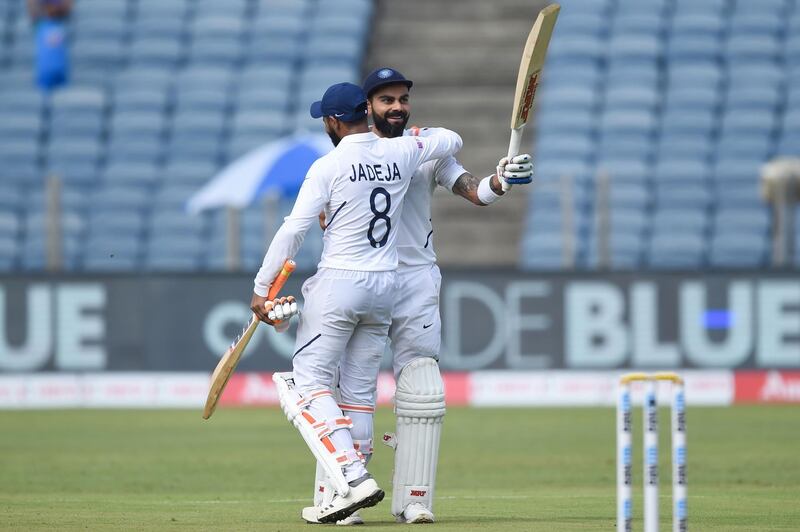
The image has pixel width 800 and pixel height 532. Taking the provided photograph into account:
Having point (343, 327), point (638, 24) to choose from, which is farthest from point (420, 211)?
point (638, 24)

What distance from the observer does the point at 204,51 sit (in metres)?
20.8

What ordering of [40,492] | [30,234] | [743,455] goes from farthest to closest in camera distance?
[30,234], [743,455], [40,492]

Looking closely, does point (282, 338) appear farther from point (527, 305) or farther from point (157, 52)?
point (157, 52)

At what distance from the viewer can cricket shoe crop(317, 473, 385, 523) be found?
669cm

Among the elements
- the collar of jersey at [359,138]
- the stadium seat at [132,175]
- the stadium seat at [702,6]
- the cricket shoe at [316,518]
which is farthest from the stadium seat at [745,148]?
the cricket shoe at [316,518]

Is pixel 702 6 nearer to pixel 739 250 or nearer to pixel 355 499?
pixel 739 250

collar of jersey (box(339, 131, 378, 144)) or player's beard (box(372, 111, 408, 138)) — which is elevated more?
player's beard (box(372, 111, 408, 138))

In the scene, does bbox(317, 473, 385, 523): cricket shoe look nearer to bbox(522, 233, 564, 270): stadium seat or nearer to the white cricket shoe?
the white cricket shoe

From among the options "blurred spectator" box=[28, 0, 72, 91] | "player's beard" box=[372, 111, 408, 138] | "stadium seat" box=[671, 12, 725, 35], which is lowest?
"player's beard" box=[372, 111, 408, 138]

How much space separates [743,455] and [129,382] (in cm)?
701

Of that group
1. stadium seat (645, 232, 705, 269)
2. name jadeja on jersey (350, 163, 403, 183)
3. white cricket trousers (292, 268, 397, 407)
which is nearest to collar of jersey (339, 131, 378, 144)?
name jadeja on jersey (350, 163, 403, 183)

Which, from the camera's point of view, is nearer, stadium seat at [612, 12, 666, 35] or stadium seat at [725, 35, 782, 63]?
stadium seat at [725, 35, 782, 63]

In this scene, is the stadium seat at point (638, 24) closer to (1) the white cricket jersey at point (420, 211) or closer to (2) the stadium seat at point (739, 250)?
(2) the stadium seat at point (739, 250)

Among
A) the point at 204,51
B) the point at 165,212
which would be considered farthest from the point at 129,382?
the point at 204,51
